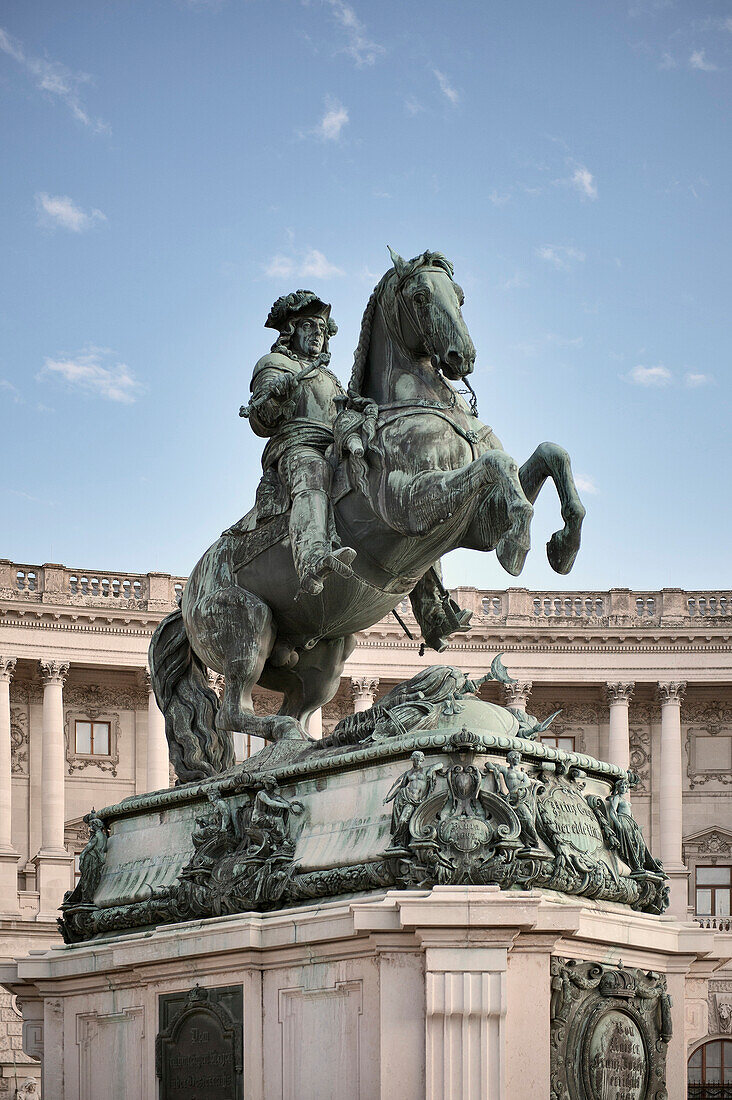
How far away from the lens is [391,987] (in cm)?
892

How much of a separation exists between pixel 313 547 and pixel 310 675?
149cm

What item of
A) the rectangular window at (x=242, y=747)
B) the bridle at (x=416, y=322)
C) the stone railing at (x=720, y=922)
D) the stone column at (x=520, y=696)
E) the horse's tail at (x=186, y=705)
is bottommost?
the stone railing at (x=720, y=922)

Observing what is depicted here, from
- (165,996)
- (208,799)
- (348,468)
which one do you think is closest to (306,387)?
(348,468)

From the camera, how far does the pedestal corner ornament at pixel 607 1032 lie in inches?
355


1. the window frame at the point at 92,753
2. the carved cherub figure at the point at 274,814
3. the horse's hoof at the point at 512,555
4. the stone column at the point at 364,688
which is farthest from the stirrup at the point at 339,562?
the window frame at the point at 92,753

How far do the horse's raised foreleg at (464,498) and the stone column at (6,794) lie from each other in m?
43.7

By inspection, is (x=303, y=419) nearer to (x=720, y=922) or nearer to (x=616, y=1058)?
(x=616, y=1058)

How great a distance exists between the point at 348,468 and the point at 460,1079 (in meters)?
3.41

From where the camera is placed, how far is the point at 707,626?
5838 centimetres

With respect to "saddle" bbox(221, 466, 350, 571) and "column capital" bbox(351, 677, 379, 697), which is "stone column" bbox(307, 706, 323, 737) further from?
"saddle" bbox(221, 466, 350, 571)

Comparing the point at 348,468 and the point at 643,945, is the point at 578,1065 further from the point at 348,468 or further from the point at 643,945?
the point at 348,468

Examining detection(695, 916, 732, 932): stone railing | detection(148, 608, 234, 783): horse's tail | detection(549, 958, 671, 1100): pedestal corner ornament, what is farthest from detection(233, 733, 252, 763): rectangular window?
detection(549, 958, 671, 1100): pedestal corner ornament

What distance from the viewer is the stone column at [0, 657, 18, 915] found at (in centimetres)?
5216

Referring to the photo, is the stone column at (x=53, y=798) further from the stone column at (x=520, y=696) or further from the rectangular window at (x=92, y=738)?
the stone column at (x=520, y=696)
